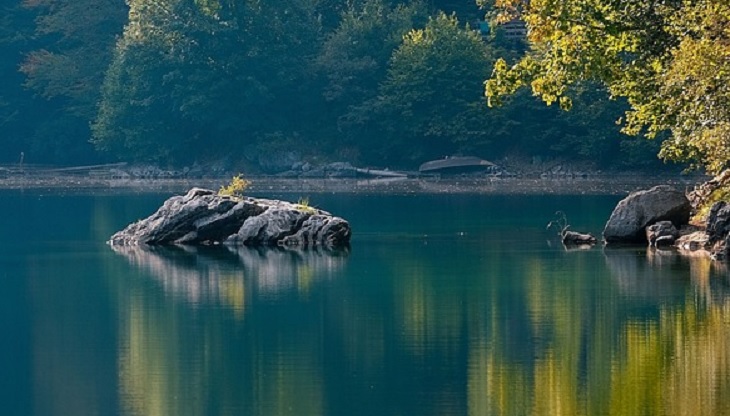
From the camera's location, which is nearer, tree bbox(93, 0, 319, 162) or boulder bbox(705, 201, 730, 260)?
boulder bbox(705, 201, 730, 260)

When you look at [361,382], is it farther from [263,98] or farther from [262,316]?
[263,98]

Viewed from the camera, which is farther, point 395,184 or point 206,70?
point 206,70

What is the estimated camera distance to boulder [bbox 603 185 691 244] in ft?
129

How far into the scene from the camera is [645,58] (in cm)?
3334

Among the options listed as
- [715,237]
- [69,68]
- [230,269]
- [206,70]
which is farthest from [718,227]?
[69,68]

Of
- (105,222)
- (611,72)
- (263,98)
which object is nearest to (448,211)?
(105,222)

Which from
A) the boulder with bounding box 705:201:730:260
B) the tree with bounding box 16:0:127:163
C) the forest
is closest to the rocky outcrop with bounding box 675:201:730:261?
the boulder with bounding box 705:201:730:260

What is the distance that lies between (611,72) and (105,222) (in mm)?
23258

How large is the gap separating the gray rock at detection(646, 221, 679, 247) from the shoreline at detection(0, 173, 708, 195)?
1008 inches

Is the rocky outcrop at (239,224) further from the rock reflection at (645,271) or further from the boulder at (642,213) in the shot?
the rock reflection at (645,271)

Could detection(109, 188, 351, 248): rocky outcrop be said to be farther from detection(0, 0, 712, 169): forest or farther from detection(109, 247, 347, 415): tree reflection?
detection(0, 0, 712, 169): forest

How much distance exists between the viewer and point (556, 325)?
24.1 metres

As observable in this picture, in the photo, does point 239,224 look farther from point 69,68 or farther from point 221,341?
point 69,68

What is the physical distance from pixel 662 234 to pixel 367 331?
52.6ft
